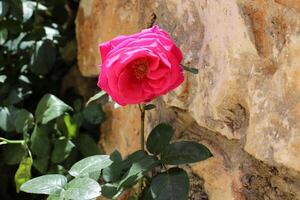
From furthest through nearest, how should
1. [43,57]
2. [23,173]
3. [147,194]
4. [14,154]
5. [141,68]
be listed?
[43,57], [14,154], [23,173], [147,194], [141,68]

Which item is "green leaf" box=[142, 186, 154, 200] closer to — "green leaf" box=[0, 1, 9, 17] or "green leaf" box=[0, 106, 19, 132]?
"green leaf" box=[0, 106, 19, 132]

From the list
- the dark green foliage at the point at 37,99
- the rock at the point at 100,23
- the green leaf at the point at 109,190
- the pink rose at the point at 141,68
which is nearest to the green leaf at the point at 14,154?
the dark green foliage at the point at 37,99

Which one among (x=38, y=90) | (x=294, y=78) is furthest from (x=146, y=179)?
(x=38, y=90)

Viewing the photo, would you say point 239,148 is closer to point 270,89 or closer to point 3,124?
point 270,89

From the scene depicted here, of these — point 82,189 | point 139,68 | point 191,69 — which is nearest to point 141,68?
point 139,68

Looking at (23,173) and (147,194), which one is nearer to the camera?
(147,194)

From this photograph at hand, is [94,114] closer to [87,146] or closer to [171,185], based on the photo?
[87,146]

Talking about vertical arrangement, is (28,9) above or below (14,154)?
above
